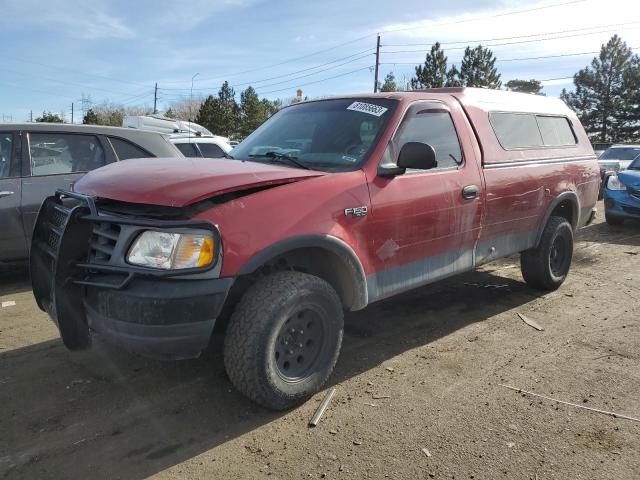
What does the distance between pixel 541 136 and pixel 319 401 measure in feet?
12.0

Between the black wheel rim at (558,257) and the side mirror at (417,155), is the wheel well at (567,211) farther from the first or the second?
the side mirror at (417,155)

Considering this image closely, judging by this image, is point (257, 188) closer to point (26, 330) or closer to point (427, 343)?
point (427, 343)

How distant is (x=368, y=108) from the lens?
12.6 ft

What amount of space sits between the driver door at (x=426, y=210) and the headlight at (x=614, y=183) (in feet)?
22.2

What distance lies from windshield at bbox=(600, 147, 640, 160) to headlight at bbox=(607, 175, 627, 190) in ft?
23.8

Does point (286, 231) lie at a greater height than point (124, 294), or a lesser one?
greater

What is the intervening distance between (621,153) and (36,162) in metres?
16.5

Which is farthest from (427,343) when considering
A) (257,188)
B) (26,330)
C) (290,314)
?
(26,330)

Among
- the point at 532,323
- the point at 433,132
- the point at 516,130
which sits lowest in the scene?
the point at 532,323

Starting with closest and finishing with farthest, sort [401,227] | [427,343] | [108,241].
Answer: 1. [108,241]
2. [401,227]
3. [427,343]

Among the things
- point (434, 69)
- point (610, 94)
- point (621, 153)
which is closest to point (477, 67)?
point (434, 69)

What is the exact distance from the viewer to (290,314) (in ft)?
9.70

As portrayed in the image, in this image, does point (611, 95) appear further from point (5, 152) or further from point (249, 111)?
point (5, 152)

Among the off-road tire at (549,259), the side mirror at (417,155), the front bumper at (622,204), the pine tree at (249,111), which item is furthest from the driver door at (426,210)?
the pine tree at (249,111)
